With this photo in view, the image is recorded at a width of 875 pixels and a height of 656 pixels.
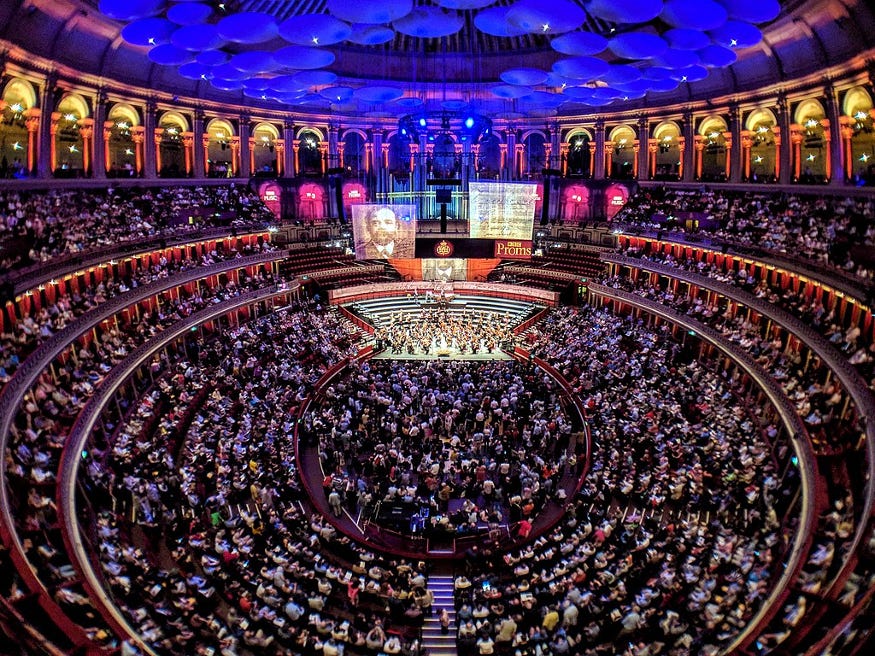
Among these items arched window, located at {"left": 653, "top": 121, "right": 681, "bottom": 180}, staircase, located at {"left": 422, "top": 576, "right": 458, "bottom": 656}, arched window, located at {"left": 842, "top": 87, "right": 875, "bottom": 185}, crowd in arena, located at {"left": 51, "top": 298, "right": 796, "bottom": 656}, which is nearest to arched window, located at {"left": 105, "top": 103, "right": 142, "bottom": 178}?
crowd in arena, located at {"left": 51, "top": 298, "right": 796, "bottom": 656}

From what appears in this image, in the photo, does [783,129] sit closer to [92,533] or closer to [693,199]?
[693,199]

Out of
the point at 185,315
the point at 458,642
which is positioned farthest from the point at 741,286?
the point at 185,315

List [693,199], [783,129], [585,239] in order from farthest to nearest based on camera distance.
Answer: [585,239] → [693,199] → [783,129]

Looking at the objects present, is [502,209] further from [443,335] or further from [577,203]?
[577,203]

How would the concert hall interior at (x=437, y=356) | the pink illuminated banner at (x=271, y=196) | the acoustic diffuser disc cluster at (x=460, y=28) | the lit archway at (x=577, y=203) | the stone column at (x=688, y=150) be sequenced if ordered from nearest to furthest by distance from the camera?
the concert hall interior at (x=437, y=356), the acoustic diffuser disc cluster at (x=460, y=28), the stone column at (x=688, y=150), the pink illuminated banner at (x=271, y=196), the lit archway at (x=577, y=203)

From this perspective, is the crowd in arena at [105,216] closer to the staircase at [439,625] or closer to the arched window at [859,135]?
the staircase at [439,625]

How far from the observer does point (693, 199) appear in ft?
133

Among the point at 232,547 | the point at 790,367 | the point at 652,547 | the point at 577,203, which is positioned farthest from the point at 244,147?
the point at 652,547

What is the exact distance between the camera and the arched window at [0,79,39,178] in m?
29.5

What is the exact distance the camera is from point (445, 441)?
80.3 ft

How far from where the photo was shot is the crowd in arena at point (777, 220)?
24.7 meters

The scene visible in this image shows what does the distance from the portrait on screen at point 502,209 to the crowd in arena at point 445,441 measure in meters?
11.3

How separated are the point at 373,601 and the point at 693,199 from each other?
3396 centimetres

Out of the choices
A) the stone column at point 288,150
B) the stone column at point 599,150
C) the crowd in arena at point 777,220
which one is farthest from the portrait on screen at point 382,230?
the stone column at point 599,150
